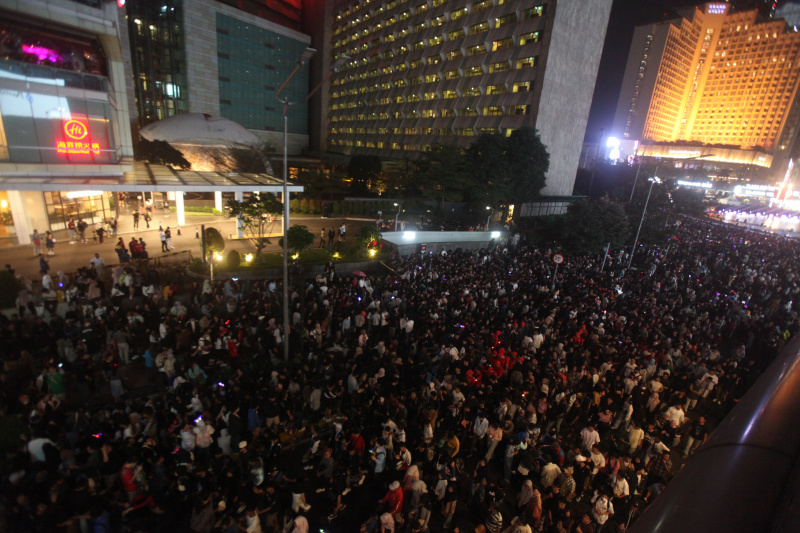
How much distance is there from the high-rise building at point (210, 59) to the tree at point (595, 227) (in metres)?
43.3

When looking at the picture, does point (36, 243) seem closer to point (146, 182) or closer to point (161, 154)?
point (146, 182)

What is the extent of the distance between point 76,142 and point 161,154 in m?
14.2

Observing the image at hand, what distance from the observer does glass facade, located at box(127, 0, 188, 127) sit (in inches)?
1909

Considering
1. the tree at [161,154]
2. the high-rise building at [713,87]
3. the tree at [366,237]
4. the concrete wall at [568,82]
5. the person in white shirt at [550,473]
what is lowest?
the person in white shirt at [550,473]

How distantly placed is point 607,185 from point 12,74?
62111 millimetres

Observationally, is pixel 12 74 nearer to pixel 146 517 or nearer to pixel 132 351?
pixel 132 351

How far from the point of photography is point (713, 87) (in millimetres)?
115250

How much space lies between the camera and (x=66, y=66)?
17828 mm

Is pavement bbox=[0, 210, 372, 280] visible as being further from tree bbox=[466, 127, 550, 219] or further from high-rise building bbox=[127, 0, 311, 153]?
high-rise building bbox=[127, 0, 311, 153]

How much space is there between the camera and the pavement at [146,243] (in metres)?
17.1

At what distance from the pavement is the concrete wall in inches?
967

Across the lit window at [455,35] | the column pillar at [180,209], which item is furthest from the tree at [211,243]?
the lit window at [455,35]

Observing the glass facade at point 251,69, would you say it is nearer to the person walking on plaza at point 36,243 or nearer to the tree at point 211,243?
the person walking on plaza at point 36,243

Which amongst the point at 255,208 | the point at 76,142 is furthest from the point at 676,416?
the point at 76,142
